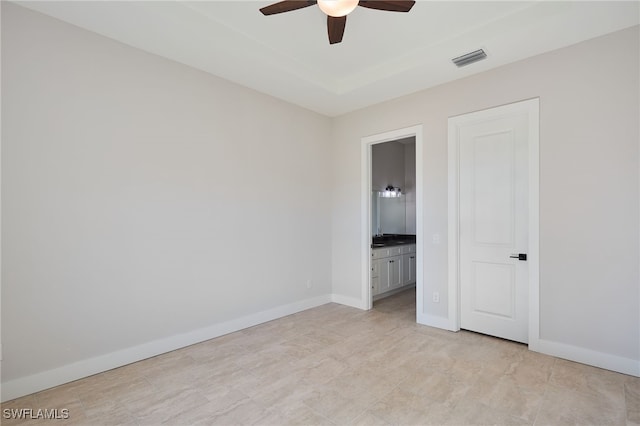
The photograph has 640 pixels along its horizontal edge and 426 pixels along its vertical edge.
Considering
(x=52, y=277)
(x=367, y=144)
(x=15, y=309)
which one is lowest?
(x=15, y=309)

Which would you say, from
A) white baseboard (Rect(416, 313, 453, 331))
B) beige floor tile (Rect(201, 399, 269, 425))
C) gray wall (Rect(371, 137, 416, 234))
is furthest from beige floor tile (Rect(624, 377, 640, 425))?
gray wall (Rect(371, 137, 416, 234))

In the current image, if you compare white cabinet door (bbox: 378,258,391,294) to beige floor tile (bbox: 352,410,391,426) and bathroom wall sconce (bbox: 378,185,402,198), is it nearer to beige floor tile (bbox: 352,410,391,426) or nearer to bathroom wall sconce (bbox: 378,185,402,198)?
bathroom wall sconce (bbox: 378,185,402,198)

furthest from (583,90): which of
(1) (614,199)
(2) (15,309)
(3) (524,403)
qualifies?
(2) (15,309)

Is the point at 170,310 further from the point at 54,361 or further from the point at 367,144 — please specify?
the point at 367,144

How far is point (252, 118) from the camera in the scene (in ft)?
13.1

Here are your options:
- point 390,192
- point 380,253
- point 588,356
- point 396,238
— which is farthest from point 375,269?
point 588,356

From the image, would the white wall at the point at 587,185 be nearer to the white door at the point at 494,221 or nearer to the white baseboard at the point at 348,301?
the white door at the point at 494,221

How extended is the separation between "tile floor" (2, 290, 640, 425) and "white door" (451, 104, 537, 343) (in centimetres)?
33

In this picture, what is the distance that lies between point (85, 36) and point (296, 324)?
371cm

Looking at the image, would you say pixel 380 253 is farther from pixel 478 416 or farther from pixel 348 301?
pixel 478 416

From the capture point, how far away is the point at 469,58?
3.15 meters

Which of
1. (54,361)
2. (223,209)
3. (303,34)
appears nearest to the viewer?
(54,361)

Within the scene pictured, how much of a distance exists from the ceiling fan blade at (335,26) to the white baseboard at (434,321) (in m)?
3.30

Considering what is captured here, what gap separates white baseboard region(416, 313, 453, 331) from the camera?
3732 mm
